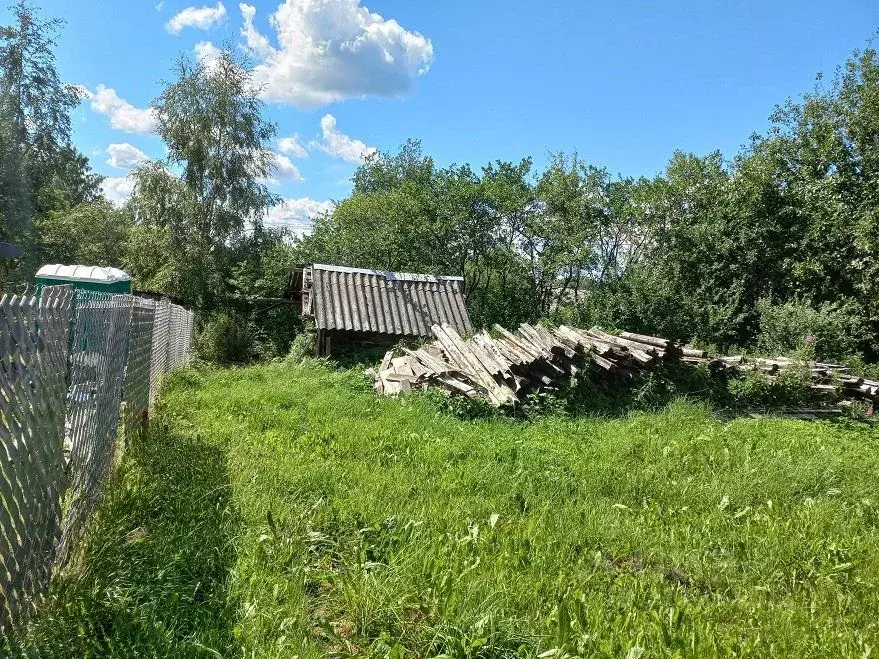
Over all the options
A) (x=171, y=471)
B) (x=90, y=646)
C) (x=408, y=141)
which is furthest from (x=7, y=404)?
(x=408, y=141)

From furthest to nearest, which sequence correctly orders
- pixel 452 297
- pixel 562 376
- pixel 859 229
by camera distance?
pixel 859 229 → pixel 452 297 → pixel 562 376

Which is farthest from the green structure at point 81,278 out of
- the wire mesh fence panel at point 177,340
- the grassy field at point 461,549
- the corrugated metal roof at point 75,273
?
the grassy field at point 461,549

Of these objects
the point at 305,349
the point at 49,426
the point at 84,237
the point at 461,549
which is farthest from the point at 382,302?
the point at 84,237

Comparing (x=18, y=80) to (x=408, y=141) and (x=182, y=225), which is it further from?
(x=408, y=141)

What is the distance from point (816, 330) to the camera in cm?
1496

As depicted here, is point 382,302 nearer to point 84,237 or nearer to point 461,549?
point 461,549

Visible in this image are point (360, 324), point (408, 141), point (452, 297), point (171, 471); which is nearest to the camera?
point (171, 471)

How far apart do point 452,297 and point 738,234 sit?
10887 millimetres

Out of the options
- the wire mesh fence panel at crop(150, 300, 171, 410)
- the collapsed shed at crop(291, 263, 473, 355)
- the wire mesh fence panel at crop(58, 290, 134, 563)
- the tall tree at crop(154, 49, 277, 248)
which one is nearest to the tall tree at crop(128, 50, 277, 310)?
the tall tree at crop(154, 49, 277, 248)

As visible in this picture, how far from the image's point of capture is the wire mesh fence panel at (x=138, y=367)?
5.45 meters

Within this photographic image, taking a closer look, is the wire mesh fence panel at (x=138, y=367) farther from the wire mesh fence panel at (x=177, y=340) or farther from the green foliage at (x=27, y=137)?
the green foliage at (x=27, y=137)

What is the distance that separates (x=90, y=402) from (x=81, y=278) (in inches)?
362

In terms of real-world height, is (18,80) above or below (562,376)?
above

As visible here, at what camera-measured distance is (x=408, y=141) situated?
4222 cm
